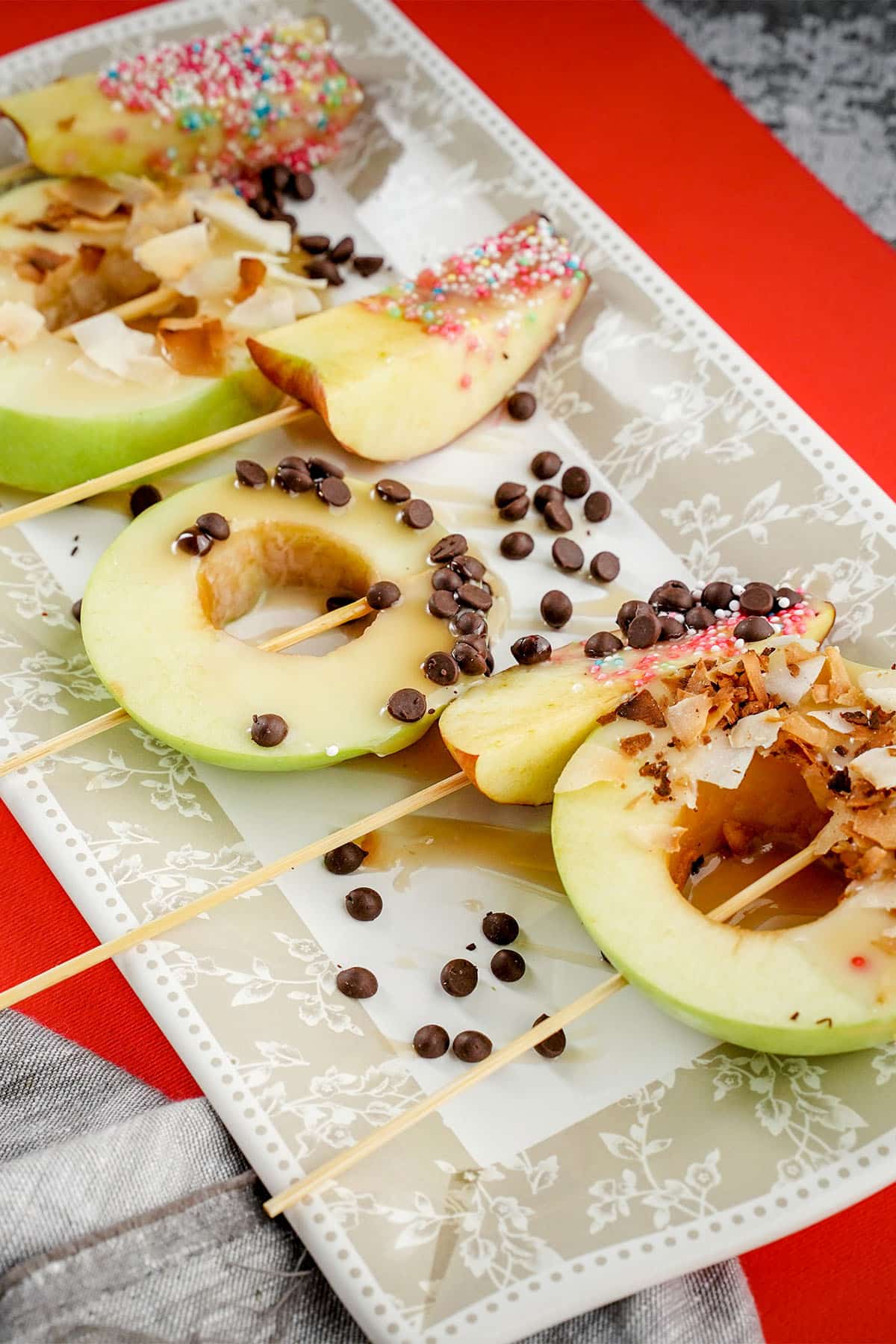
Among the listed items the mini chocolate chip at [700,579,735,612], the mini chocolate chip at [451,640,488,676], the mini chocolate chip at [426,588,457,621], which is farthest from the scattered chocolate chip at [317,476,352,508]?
the mini chocolate chip at [700,579,735,612]

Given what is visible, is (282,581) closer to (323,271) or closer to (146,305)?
(146,305)

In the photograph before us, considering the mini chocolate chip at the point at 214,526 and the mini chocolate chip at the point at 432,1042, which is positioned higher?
the mini chocolate chip at the point at 214,526

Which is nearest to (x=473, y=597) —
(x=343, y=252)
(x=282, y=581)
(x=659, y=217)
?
(x=282, y=581)

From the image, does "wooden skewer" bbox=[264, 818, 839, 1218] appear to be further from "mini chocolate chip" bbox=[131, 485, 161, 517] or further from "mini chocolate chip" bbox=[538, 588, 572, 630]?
"mini chocolate chip" bbox=[131, 485, 161, 517]

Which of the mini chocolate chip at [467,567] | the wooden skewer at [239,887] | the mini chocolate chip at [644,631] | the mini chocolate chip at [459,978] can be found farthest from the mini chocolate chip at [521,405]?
the mini chocolate chip at [459,978]

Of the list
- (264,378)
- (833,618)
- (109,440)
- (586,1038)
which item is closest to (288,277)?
(264,378)

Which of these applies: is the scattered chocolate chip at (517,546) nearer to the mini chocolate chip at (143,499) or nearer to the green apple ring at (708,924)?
the green apple ring at (708,924)
